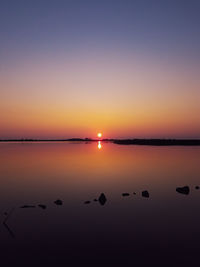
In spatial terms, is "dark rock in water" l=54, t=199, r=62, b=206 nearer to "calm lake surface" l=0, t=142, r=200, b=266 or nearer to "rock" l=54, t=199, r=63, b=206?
"rock" l=54, t=199, r=63, b=206

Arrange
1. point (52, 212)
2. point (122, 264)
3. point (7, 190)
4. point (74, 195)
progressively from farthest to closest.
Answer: point (7, 190)
point (74, 195)
point (52, 212)
point (122, 264)

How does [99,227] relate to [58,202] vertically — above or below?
below

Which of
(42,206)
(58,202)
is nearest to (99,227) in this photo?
(42,206)

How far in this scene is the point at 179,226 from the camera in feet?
57.2

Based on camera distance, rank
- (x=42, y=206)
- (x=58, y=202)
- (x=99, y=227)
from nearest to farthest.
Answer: (x=99, y=227), (x=42, y=206), (x=58, y=202)

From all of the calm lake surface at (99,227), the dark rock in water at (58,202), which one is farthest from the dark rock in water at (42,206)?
the dark rock in water at (58,202)

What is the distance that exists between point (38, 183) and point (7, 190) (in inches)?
184

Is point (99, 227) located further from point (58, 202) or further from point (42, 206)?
point (58, 202)

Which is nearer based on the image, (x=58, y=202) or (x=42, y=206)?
(x=42, y=206)

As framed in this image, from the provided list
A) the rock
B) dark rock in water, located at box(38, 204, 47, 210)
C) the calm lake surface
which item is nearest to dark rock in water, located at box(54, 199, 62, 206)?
the rock

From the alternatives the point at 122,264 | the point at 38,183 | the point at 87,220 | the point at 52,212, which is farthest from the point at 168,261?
the point at 38,183

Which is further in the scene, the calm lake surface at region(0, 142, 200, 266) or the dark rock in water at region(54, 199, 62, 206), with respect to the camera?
the dark rock in water at region(54, 199, 62, 206)

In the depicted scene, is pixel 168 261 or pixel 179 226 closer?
pixel 168 261

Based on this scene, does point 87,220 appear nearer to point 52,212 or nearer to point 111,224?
point 111,224
